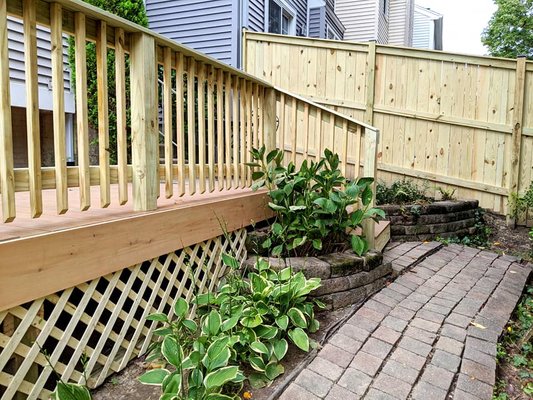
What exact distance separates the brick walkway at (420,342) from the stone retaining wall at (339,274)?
0.11m

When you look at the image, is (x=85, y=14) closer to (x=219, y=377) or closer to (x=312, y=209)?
(x=219, y=377)

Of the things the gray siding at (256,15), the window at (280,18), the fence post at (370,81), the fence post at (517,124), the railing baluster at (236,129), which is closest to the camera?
the railing baluster at (236,129)

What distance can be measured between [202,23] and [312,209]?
522 cm

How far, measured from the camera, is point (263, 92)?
334 centimetres

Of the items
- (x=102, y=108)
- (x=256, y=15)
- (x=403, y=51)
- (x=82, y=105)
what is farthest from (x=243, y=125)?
(x=256, y=15)

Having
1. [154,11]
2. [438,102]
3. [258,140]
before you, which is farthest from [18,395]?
[154,11]

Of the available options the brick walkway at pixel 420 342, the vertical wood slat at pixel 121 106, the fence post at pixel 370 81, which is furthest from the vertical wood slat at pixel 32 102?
the fence post at pixel 370 81

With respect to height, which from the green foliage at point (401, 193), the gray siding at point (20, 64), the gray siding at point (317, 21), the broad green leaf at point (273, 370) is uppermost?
the gray siding at point (317, 21)

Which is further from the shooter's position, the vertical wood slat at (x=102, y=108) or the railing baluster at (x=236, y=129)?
the railing baluster at (x=236, y=129)

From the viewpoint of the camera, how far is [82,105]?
1.78m

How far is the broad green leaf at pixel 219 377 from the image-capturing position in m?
1.60

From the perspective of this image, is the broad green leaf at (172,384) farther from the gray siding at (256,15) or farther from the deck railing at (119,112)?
the gray siding at (256,15)

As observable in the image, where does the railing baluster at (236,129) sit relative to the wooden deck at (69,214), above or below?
above

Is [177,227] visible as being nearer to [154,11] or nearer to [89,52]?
[89,52]
